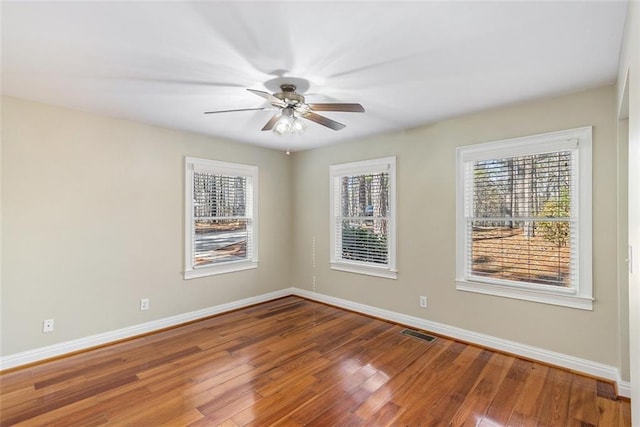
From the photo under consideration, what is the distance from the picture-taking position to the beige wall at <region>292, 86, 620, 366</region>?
8.86 ft

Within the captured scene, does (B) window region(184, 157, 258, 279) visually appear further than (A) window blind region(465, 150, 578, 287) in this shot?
Yes

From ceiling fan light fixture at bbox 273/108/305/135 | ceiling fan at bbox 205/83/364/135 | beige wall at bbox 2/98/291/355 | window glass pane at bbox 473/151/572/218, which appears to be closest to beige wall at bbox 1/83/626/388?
beige wall at bbox 2/98/291/355

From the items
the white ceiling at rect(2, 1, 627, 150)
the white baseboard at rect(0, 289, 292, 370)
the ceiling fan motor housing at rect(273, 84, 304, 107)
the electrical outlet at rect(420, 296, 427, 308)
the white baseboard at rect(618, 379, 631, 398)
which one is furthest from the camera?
the electrical outlet at rect(420, 296, 427, 308)

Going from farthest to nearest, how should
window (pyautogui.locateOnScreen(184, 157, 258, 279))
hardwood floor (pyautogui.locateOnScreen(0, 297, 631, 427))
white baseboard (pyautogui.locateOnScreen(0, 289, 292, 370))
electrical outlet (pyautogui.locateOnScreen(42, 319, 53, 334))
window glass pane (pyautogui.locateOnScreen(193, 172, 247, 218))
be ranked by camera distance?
1. window glass pane (pyautogui.locateOnScreen(193, 172, 247, 218))
2. window (pyautogui.locateOnScreen(184, 157, 258, 279))
3. electrical outlet (pyautogui.locateOnScreen(42, 319, 53, 334))
4. white baseboard (pyautogui.locateOnScreen(0, 289, 292, 370))
5. hardwood floor (pyautogui.locateOnScreen(0, 297, 631, 427))

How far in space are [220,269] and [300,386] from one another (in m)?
2.33

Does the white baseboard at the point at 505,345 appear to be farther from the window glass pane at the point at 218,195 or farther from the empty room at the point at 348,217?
the window glass pane at the point at 218,195

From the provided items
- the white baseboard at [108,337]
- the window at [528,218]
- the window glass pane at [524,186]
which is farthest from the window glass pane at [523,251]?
the white baseboard at [108,337]

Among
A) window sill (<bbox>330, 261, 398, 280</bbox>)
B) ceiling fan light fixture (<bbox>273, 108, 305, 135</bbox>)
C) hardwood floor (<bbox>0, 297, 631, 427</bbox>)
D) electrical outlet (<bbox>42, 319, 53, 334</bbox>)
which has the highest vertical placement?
ceiling fan light fixture (<bbox>273, 108, 305, 135</bbox>)

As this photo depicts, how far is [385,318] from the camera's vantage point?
13.8 ft

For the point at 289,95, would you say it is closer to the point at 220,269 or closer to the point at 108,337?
the point at 220,269

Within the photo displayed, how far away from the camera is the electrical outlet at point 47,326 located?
305cm

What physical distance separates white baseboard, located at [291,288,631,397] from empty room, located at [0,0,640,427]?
2cm

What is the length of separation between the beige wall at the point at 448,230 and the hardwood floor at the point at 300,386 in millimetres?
341

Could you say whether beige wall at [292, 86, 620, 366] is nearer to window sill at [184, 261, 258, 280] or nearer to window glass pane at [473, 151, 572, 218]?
window glass pane at [473, 151, 572, 218]
